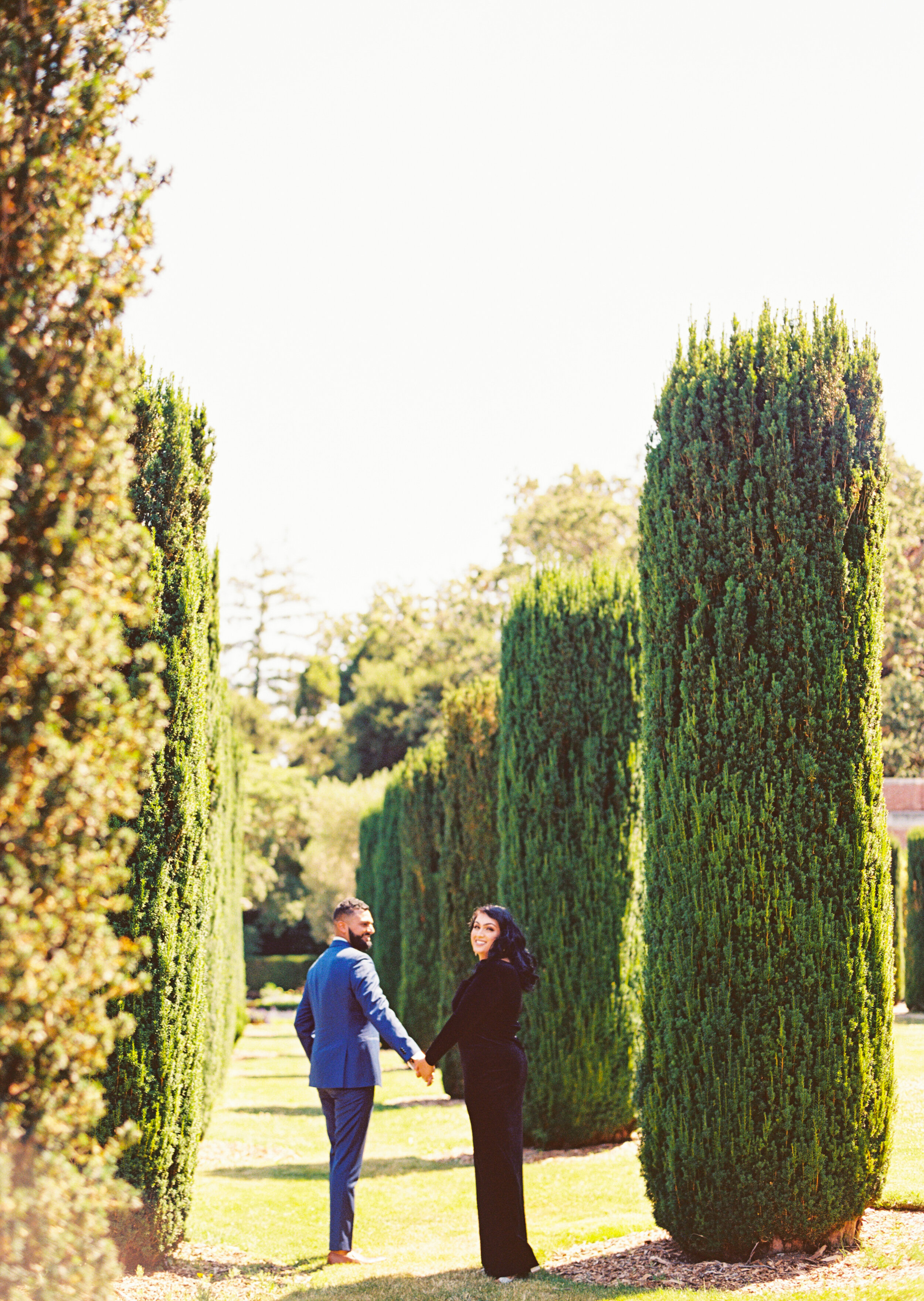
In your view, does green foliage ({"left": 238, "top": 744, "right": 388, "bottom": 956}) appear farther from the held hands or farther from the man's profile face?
the held hands

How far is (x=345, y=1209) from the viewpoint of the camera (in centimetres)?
681

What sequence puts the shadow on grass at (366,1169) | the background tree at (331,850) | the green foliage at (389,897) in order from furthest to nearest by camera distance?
the background tree at (331,850) < the green foliage at (389,897) < the shadow on grass at (366,1169)

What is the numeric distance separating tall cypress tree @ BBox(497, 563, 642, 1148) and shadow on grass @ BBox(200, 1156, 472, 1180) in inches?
35.3

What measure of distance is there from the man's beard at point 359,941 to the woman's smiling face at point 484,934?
0.96 m

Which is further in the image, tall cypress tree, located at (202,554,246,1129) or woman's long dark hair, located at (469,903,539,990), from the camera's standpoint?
tall cypress tree, located at (202,554,246,1129)

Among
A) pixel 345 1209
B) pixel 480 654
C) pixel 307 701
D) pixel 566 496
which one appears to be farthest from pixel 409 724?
pixel 345 1209

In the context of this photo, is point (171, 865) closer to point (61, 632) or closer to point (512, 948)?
point (512, 948)

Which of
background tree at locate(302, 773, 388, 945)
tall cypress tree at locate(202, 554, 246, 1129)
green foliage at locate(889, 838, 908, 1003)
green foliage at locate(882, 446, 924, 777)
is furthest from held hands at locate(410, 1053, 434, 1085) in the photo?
background tree at locate(302, 773, 388, 945)

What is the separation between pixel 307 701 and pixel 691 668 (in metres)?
53.3

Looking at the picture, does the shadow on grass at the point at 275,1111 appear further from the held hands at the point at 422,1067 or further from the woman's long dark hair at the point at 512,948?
the woman's long dark hair at the point at 512,948

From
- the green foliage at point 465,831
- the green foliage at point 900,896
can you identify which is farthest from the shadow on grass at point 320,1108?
the green foliage at point 900,896

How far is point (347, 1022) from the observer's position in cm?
691

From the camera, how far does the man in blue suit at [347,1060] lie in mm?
6730

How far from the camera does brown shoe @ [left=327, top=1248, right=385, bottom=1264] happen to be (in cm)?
681
